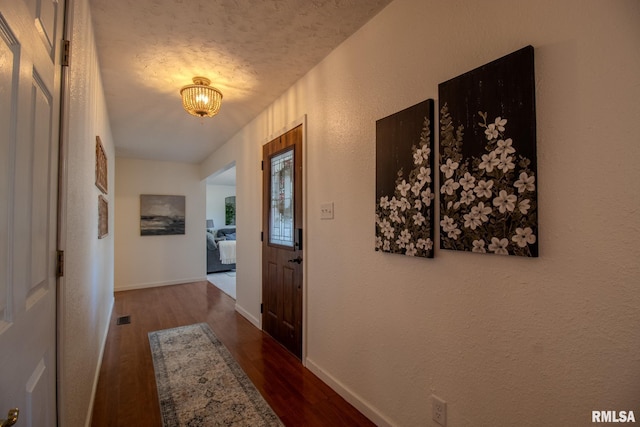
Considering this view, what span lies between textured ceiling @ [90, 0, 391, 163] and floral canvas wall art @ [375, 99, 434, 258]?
30.6 inches

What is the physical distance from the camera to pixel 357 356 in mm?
1976

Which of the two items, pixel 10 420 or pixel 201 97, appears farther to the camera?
pixel 201 97

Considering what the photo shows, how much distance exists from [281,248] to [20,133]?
2.28 meters

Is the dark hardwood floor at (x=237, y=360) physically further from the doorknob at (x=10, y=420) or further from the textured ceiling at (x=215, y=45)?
the textured ceiling at (x=215, y=45)

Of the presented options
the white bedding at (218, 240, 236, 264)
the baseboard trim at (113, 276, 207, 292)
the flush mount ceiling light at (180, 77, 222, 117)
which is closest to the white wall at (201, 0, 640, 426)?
the flush mount ceiling light at (180, 77, 222, 117)

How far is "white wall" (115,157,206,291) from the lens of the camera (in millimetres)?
5352

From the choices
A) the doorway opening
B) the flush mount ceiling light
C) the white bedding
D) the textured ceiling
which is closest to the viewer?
the textured ceiling

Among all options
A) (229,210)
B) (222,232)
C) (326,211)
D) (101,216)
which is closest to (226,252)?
(222,232)

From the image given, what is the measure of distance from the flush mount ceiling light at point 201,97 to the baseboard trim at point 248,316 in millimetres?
2364

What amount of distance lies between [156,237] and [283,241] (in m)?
3.95

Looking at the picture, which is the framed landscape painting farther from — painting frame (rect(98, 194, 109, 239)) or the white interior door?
the white interior door

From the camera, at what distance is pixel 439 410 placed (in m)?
1.44

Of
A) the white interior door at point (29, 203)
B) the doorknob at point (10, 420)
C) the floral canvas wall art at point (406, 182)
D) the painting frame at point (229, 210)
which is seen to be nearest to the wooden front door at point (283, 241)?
the floral canvas wall art at point (406, 182)

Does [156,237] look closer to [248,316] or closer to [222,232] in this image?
[222,232]
